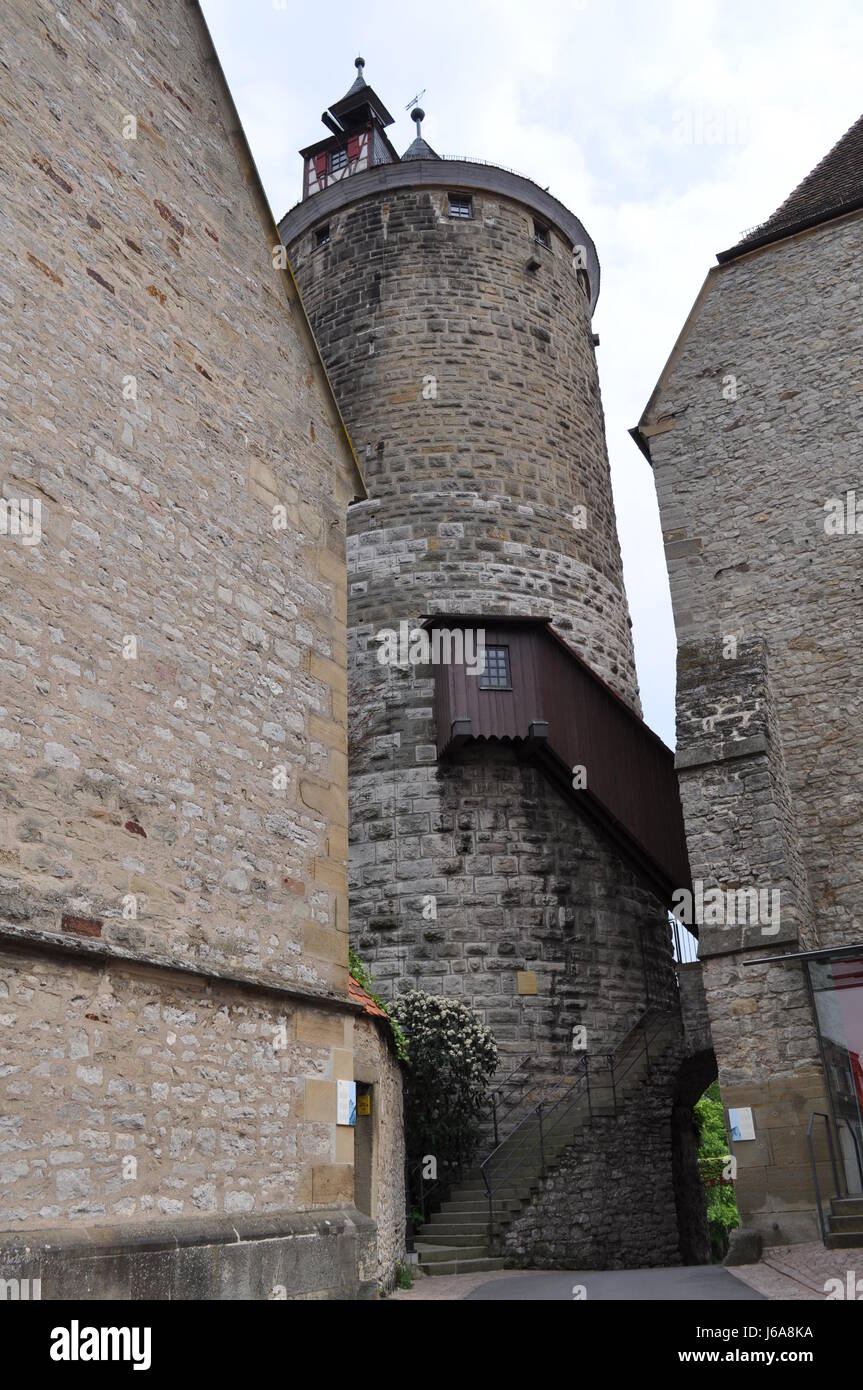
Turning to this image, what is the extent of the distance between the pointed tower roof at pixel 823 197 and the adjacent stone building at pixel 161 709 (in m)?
7.97

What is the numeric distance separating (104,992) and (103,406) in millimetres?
3459

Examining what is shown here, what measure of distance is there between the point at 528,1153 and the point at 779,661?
611 cm

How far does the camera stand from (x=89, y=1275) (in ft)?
17.5

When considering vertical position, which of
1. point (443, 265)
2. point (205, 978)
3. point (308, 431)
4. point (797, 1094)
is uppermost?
point (443, 265)

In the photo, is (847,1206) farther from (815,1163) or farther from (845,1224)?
(815,1163)

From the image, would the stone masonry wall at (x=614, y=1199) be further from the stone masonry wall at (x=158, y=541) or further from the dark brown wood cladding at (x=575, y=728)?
the stone masonry wall at (x=158, y=541)

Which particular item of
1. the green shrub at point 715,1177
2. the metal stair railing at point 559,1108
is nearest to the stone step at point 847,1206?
the metal stair railing at point 559,1108

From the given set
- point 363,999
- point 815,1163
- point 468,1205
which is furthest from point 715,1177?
point 363,999

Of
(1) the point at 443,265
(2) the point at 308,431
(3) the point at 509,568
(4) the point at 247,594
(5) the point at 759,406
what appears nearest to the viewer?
(4) the point at 247,594

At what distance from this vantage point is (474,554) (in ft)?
52.9

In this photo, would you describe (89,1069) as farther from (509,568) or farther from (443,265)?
(443,265)

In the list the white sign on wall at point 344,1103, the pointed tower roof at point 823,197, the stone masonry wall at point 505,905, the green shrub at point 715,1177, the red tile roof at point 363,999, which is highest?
the pointed tower roof at point 823,197

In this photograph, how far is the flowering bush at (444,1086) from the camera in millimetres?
12602
